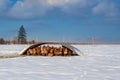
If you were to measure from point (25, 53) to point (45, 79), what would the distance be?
1088 centimetres

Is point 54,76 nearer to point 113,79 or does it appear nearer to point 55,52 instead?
point 113,79

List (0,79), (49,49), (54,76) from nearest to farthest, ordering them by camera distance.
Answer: (0,79) < (54,76) < (49,49)

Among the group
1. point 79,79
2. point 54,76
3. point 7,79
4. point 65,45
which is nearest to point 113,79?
point 79,79

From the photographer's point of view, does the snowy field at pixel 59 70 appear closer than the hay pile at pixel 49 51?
Yes

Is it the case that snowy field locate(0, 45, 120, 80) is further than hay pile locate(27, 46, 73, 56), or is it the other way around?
hay pile locate(27, 46, 73, 56)

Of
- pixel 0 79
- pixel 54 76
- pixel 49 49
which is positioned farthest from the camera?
pixel 49 49

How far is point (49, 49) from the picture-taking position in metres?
18.0

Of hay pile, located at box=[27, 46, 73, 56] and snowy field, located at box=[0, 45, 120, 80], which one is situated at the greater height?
hay pile, located at box=[27, 46, 73, 56]

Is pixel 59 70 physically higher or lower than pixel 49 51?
lower

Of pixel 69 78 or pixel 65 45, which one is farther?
pixel 65 45

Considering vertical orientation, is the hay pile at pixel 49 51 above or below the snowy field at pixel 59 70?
above

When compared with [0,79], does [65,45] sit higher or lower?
higher

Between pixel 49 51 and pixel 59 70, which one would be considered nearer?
pixel 59 70

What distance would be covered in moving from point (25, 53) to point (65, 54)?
7.97ft
